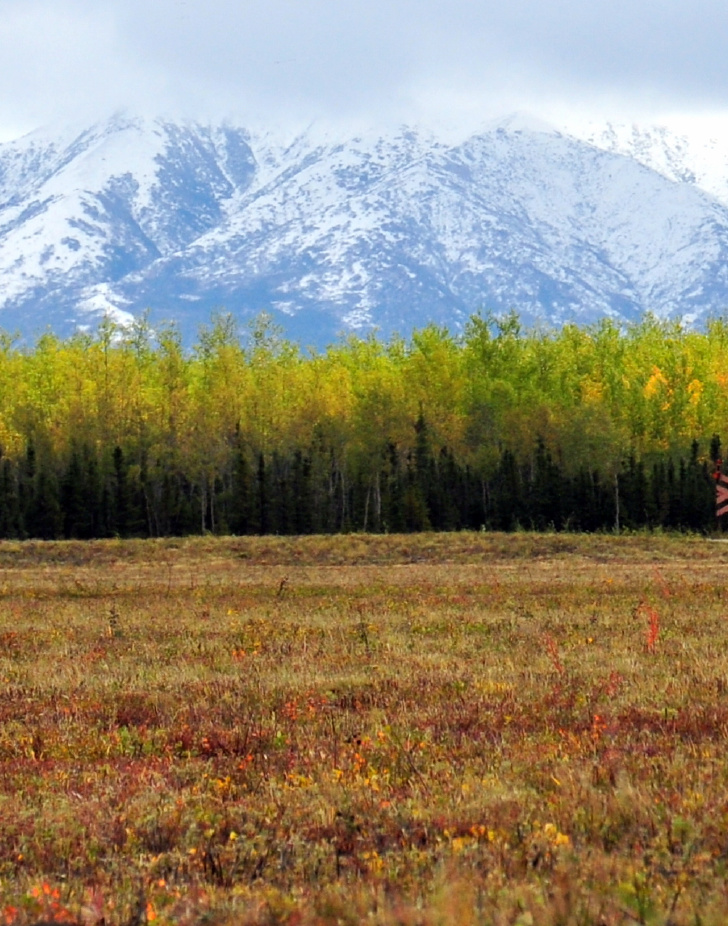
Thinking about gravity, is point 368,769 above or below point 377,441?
below

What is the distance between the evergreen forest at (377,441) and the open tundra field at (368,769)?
146 ft

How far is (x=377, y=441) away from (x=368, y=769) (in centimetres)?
5933

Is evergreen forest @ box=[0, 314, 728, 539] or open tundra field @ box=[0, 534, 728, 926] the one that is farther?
evergreen forest @ box=[0, 314, 728, 539]

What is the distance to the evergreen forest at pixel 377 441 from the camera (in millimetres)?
65938

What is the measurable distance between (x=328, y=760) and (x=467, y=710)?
2.28 m

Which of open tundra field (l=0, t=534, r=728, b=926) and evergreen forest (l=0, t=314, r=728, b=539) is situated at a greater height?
evergreen forest (l=0, t=314, r=728, b=539)

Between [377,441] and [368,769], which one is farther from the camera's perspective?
[377,441]

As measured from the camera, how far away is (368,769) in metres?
9.72

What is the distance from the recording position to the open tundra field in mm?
6758

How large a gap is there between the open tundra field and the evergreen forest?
44.5 m

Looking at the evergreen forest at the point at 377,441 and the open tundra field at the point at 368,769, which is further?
the evergreen forest at the point at 377,441

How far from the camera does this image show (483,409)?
232 ft

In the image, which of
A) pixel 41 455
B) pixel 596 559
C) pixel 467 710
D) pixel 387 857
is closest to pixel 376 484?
pixel 41 455

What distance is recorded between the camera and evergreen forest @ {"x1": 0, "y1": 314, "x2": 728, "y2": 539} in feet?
216
